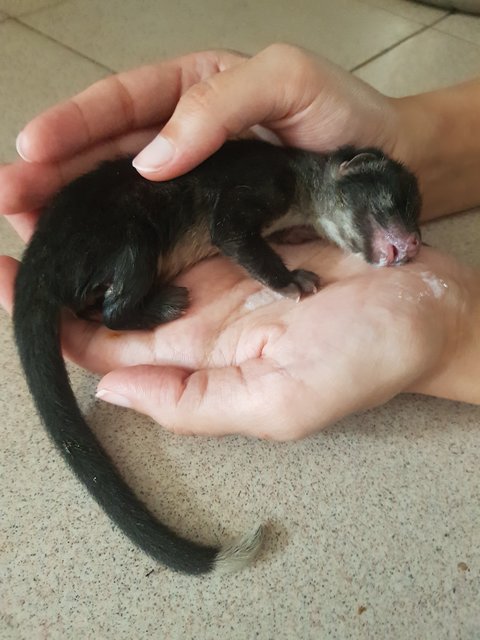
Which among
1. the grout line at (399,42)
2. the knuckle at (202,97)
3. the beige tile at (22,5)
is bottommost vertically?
the grout line at (399,42)

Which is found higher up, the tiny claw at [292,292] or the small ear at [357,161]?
the small ear at [357,161]

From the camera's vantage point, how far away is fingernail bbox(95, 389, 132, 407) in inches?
40.3

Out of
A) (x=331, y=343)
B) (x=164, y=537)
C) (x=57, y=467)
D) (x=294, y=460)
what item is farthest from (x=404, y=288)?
(x=57, y=467)

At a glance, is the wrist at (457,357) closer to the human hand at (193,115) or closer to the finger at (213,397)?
the finger at (213,397)

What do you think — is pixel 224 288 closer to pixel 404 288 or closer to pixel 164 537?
pixel 404 288

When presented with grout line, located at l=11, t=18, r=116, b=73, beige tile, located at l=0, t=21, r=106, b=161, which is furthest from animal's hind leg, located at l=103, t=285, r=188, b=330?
grout line, located at l=11, t=18, r=116, b=73

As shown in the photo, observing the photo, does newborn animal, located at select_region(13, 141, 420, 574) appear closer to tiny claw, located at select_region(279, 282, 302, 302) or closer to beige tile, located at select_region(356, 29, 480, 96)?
tiny claw, located at select_region(279, 282, 302, 302)

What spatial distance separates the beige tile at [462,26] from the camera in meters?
2.27

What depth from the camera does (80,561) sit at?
90 cm

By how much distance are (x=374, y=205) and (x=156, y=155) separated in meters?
0.46

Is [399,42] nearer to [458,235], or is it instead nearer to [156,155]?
[458,235]

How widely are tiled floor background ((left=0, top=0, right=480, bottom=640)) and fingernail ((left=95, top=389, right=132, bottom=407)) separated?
0.21 feet

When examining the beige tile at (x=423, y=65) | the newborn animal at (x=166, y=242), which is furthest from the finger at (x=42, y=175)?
the beige tile at (x=423, y=65)

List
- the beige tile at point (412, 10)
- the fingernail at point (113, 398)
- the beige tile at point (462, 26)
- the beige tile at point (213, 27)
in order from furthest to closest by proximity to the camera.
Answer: the beige tile at point (412, 10) → the beige tile at point (462, 26) → the beige tile at point (213, 27) → the fingernail at point (113, 398)
